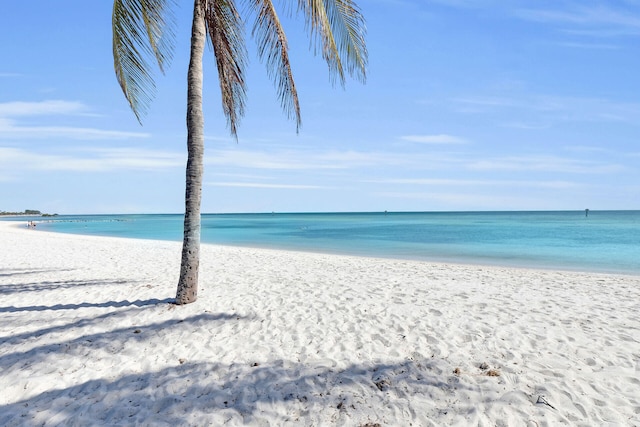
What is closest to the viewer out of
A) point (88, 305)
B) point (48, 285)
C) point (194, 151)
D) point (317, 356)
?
point (317, 356)

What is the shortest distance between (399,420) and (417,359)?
133 centimetres

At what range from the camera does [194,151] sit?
7.05 m

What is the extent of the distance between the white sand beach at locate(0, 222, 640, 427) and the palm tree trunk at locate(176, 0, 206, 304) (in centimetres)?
84

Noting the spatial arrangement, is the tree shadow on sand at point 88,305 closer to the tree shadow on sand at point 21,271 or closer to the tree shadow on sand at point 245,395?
the tree shadow on sand at point 245,395

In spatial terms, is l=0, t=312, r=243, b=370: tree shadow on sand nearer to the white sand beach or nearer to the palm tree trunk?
the white sand beach

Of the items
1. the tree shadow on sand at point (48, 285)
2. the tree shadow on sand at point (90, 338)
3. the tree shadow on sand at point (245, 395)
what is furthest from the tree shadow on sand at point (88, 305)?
the tree shadow on sand at point (245, 395)

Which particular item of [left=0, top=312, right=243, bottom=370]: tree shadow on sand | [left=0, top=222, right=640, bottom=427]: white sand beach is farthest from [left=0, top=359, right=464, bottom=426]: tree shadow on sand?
[left=0, top=312, right=243, bottom=370]: tree shadow on sand

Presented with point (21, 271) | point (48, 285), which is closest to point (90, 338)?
point (48, 285)

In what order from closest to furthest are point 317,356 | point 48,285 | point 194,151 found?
point 317,356
point 194,151
point 48,285

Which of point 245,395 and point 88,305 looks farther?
point 88,305

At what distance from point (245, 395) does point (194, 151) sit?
A: 4329 millimetres

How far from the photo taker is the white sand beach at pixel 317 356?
388 centimetres

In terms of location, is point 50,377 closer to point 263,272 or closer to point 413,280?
point 263,272

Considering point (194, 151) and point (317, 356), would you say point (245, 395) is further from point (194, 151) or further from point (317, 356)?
point (194, 151)
